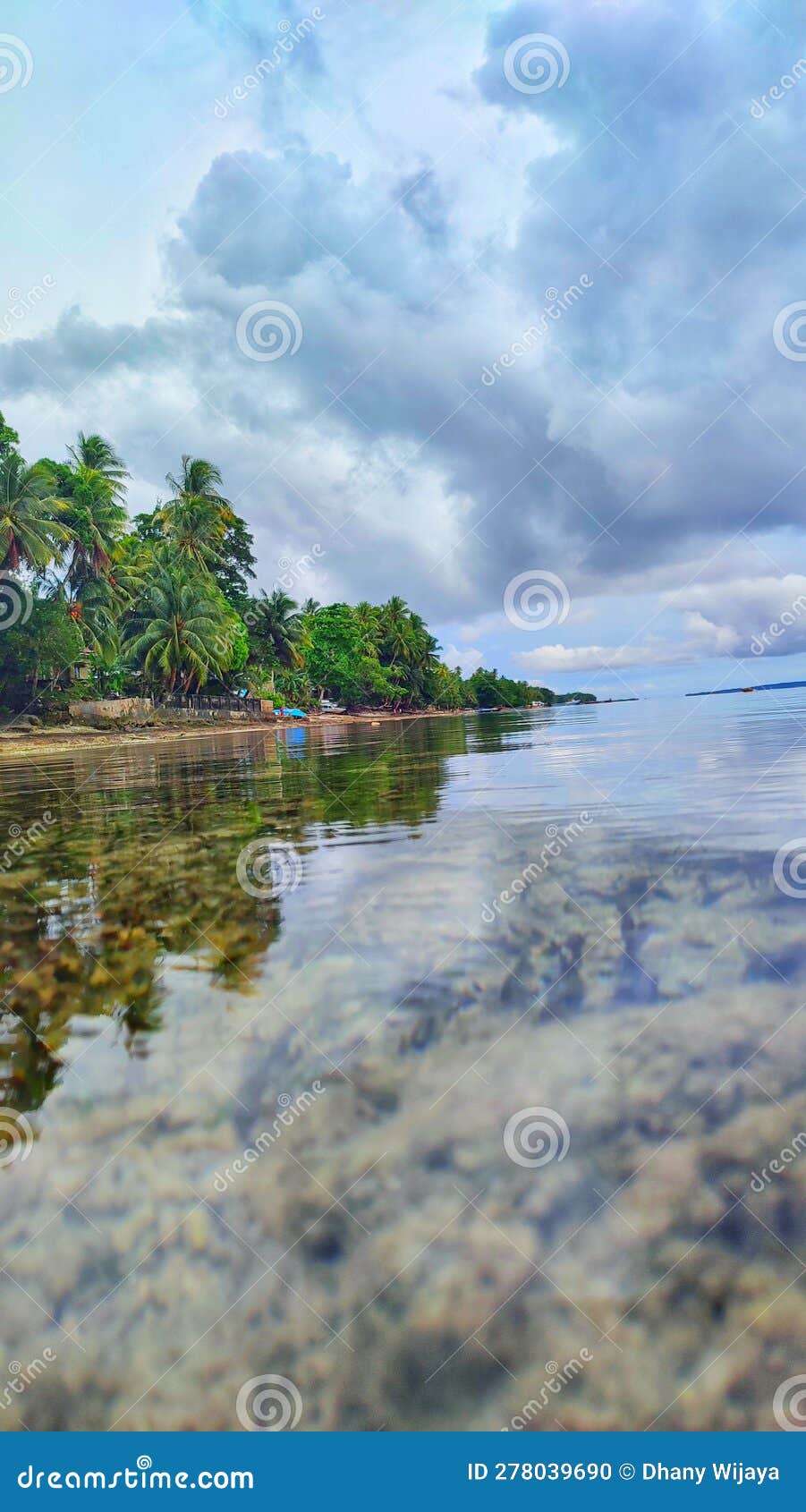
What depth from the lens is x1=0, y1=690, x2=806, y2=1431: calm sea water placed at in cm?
167

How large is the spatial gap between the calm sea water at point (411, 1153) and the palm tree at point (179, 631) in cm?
4264

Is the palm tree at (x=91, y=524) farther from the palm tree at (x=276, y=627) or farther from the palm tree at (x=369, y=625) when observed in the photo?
the palm tree at (x=369, y=625)

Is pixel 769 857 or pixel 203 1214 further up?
pixel 769 857

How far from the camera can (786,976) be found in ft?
10.7

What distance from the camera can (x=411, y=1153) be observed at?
2252mm

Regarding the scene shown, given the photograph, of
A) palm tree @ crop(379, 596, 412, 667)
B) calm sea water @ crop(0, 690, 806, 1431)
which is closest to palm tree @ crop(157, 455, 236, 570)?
palm tree @ crop(379, 596, 412, 667)

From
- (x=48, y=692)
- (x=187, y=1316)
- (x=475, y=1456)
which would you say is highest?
(x=48, y=692)

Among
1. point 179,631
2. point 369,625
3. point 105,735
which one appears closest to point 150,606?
point 179,631

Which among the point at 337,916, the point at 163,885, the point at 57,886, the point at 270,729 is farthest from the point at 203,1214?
the point at 270,729

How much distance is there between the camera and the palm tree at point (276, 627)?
63250 mm

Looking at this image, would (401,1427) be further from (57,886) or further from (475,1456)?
(57,886)

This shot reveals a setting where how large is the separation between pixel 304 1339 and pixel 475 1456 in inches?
16.7

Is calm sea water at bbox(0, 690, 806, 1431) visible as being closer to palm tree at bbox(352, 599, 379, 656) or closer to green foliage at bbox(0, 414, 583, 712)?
green foliage at bbox(0, 414, 583, 712)

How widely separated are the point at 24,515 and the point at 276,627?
29.9 m
